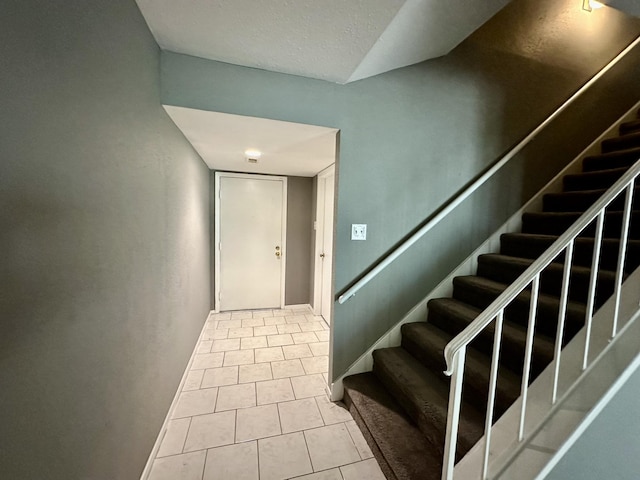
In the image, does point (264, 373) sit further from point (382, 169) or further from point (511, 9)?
point (511, 9)

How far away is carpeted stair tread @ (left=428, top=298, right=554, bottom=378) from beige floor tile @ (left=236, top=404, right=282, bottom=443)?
4.51ft

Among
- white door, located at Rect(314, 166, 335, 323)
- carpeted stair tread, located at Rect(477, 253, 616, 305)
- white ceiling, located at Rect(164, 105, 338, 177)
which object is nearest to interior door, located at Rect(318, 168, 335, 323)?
white door, located at Rect(314, 166, 335, 323)

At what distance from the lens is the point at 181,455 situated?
5.07 ft

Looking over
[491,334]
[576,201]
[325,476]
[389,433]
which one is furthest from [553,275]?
[325,476]

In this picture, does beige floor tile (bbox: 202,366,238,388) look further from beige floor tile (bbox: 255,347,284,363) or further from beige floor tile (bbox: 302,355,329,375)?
beige floor tile (bbox: 302,355,329,375)

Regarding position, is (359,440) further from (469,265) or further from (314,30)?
(314,30)

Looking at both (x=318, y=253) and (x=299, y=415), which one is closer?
(x=299, y=415)

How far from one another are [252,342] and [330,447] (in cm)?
155

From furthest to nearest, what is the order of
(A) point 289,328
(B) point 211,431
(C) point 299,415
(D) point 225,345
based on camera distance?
(A) point 289,328
(D) point 225,345
(C) point 299,415
(B) point 211,431

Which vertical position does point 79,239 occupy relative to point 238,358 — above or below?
above

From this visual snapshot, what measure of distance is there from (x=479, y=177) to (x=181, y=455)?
2851 millimetres

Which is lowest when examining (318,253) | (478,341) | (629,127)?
(478,341)

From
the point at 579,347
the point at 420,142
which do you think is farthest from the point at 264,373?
the point at 420,142

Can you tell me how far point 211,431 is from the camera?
171cm
